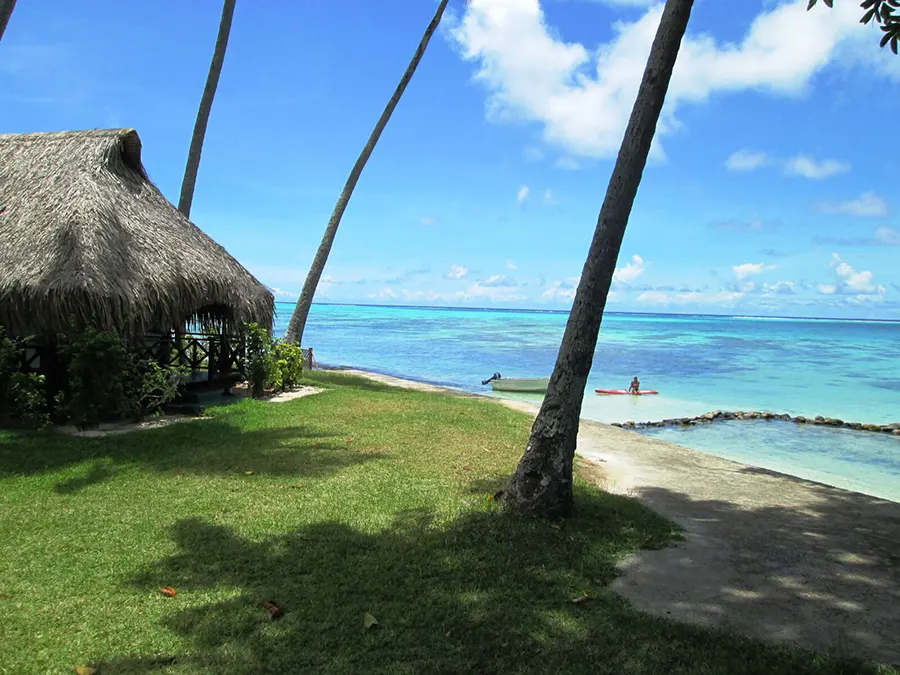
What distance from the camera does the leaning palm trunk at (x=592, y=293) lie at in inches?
194

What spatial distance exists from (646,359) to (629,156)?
37.3 metres

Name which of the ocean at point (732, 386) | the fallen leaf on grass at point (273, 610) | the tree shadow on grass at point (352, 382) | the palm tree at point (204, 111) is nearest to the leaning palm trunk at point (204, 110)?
the palm tree at point (204, 111)

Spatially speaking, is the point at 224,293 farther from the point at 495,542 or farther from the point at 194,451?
the point at 495,542

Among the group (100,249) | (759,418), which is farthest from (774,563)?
(759,418)

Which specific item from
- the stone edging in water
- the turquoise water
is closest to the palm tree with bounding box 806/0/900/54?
the turquoise water

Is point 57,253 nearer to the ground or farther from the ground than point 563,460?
farther from the ground

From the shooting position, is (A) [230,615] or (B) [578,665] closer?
(B) [578,665]

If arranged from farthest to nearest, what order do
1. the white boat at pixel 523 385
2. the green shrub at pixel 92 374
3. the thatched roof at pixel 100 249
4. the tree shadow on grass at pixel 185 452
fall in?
the white boat at pixel 523 385, the thatched roof at pixel 100 249, the green shrub at pixel 92 374, the tree shadow on grass at pixel 185 452

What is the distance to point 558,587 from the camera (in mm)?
3918

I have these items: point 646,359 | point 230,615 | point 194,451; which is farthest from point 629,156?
point 646,359

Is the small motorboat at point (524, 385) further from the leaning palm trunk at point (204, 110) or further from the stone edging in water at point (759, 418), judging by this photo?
the leaning palm trunk at point (204, 110)

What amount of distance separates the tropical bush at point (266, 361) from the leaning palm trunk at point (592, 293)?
8.04 metres

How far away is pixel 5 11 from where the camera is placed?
7250 mm

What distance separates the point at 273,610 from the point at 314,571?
62 centimetres
